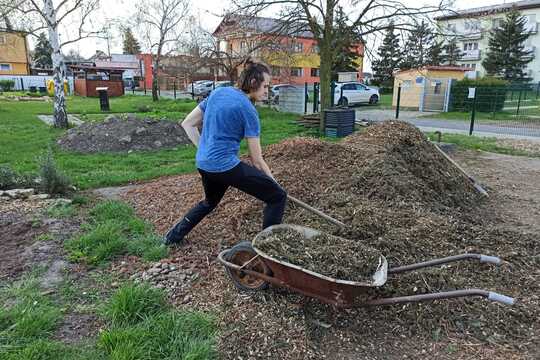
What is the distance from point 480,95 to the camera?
19297 millimetres

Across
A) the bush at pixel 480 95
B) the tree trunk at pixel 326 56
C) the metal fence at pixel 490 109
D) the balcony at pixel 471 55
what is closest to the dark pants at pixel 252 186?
the tree trunk at pixel 326 56

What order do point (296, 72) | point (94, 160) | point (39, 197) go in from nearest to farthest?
point (39, 197) → point (94, 160) → point (296, 72)

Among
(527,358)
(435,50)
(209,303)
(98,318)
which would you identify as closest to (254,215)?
(209,303)

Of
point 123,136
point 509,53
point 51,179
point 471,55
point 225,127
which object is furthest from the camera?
point 471,55

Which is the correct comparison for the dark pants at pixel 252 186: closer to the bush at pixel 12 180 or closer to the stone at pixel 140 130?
the bush at pixel 12 180

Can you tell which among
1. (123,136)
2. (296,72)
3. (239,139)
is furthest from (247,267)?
(296,72)

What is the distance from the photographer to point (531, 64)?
46688 mm

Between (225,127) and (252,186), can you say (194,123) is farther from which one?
(252,186)

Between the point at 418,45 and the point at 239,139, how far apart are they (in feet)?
38.4

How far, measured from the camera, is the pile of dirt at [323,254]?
2.75m

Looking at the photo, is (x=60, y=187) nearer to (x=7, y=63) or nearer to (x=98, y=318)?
(x=98, y=318)

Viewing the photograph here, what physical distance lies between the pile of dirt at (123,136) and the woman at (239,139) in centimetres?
727

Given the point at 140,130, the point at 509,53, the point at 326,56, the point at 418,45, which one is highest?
the point at 509,53

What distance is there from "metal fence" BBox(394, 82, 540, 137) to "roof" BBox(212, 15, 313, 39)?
544 centimetres
